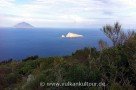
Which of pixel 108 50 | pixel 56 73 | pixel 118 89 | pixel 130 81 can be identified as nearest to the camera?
pixel 118 89

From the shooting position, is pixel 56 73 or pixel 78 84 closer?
pixel 78 84

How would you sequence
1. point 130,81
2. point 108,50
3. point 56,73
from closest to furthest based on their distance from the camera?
point 130,81, point 56,73, point 108,50

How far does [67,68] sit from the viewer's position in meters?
8.57

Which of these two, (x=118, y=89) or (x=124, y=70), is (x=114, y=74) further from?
(x=118, y=89)

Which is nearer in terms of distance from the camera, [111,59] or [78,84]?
[78,84]

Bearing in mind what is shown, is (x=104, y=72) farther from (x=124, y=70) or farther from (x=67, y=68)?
(x=67, y=68)

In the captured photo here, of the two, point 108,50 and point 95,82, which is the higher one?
point 108,50

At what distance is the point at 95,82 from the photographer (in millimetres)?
7820

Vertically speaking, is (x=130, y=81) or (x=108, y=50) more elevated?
(x=108, y=50)

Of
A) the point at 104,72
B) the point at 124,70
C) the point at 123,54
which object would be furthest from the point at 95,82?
the point at 123,54

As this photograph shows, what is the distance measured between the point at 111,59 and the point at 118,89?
5.78 feet

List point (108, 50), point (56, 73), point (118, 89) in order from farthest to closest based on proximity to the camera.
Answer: point (108, 50)
point (56, 73)
point (118, 89)

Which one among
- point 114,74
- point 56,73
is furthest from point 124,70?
point 56,73

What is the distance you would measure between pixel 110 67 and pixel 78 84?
106cm
